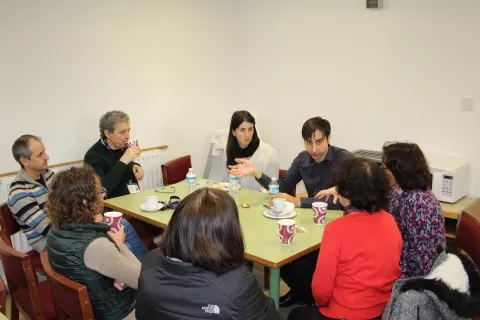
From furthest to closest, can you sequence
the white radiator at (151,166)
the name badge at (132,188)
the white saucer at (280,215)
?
the white radiator at (151,166)
the name badge at (132,188)
the white saucer at (280,215)

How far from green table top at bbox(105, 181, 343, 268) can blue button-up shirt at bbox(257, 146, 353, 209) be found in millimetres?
249

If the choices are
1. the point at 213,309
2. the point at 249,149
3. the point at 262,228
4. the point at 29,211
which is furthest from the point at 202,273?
the point at 249,149

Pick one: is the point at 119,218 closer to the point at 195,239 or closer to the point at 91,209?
the point at 91,209

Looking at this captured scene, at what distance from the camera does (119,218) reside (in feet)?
6.72

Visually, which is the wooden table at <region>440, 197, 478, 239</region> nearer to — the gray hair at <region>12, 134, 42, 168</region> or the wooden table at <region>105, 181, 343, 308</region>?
the wooden table at <region>105, 181, 343, 308</region>

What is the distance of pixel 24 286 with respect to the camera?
185cm

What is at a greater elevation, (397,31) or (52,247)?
(397,31)

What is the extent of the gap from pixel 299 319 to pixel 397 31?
2.62 meters

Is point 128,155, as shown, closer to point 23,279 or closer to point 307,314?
point 23,279

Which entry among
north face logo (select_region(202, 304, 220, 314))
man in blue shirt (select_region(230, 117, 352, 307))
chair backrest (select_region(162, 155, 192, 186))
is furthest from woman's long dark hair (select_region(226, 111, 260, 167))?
north face logo (select_region(202, 304, 220, 314))

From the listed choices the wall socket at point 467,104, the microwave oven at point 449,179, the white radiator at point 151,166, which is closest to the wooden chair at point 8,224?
the white radiator at point 151,166

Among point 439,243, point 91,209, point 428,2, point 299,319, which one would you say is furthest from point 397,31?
point 91,209

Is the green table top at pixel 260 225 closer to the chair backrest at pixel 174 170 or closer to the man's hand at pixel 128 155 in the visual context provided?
the man's hand at pixel 128 155

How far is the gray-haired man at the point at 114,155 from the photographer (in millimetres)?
2938
